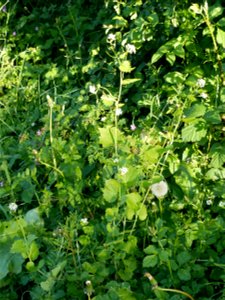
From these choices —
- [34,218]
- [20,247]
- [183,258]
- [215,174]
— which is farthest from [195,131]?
[20,247]

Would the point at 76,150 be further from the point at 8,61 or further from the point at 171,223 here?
the point at 8,61

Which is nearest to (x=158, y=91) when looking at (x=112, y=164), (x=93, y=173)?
(x=93, y=173)

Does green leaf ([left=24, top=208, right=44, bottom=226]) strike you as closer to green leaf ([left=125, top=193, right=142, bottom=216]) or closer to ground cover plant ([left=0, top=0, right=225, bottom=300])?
ground cover plant ([left=0, top=0, right=225, bottom=300])

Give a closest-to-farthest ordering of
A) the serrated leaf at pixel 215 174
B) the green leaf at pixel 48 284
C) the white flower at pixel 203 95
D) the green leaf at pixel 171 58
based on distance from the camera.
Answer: the green leaf at pixel 48 284, the serrated leaf at pixel 215 174, the white flower at pixel 203 95, the green leaf at pixel 171 58

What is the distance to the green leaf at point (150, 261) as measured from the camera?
6.63 ft

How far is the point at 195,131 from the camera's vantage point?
2.52m

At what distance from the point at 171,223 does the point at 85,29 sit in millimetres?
1863

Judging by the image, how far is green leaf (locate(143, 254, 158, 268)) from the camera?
2.02 meters

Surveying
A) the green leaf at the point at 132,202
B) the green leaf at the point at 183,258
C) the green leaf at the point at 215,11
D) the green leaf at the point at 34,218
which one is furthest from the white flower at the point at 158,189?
the green leaf at the point at 215,11

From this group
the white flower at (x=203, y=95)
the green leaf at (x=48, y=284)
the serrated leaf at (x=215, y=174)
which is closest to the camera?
the green leaf at (x=48, y=284)

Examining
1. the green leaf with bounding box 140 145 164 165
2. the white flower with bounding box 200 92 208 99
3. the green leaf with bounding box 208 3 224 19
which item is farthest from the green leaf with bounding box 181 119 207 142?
the green leaf with bounding box 208 3 224 19

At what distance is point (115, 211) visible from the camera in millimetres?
2109

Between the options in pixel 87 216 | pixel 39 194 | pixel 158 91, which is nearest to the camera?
pixel 87 216

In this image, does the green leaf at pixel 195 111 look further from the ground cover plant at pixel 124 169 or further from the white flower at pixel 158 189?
the white flower at pixel 158 189
